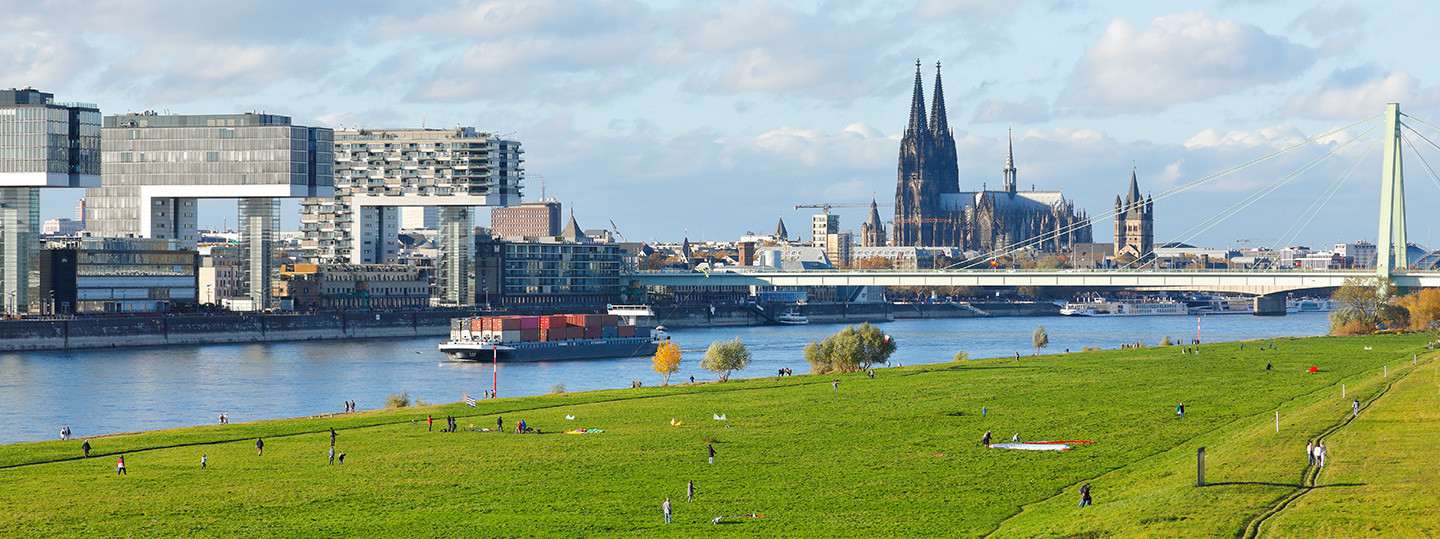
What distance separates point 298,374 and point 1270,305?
121m

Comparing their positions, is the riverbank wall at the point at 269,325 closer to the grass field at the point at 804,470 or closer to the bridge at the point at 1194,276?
the bridge at the point at 1194,276

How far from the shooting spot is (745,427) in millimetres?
40062

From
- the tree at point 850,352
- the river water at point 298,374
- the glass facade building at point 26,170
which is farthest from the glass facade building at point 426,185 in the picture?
the tree at point 850,352

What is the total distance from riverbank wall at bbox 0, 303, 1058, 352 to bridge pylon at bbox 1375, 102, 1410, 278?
62969mm

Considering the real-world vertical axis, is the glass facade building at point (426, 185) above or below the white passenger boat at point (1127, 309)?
above

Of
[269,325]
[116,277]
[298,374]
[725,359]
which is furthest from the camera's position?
[269,325]

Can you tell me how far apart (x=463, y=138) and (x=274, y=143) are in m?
31.2

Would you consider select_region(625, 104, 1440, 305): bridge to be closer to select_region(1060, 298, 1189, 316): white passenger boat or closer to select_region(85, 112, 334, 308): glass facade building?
select_region(1060, 298, 1189, 316): white passenger boat

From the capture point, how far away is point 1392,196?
3378 inches

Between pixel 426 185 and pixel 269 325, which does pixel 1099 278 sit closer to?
pixel 269 325

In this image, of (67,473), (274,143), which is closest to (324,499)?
(67,473)

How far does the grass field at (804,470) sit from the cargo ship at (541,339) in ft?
122

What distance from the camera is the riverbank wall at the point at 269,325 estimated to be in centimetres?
8962

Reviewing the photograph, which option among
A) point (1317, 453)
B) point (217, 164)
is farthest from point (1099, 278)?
point (1317, 453)
